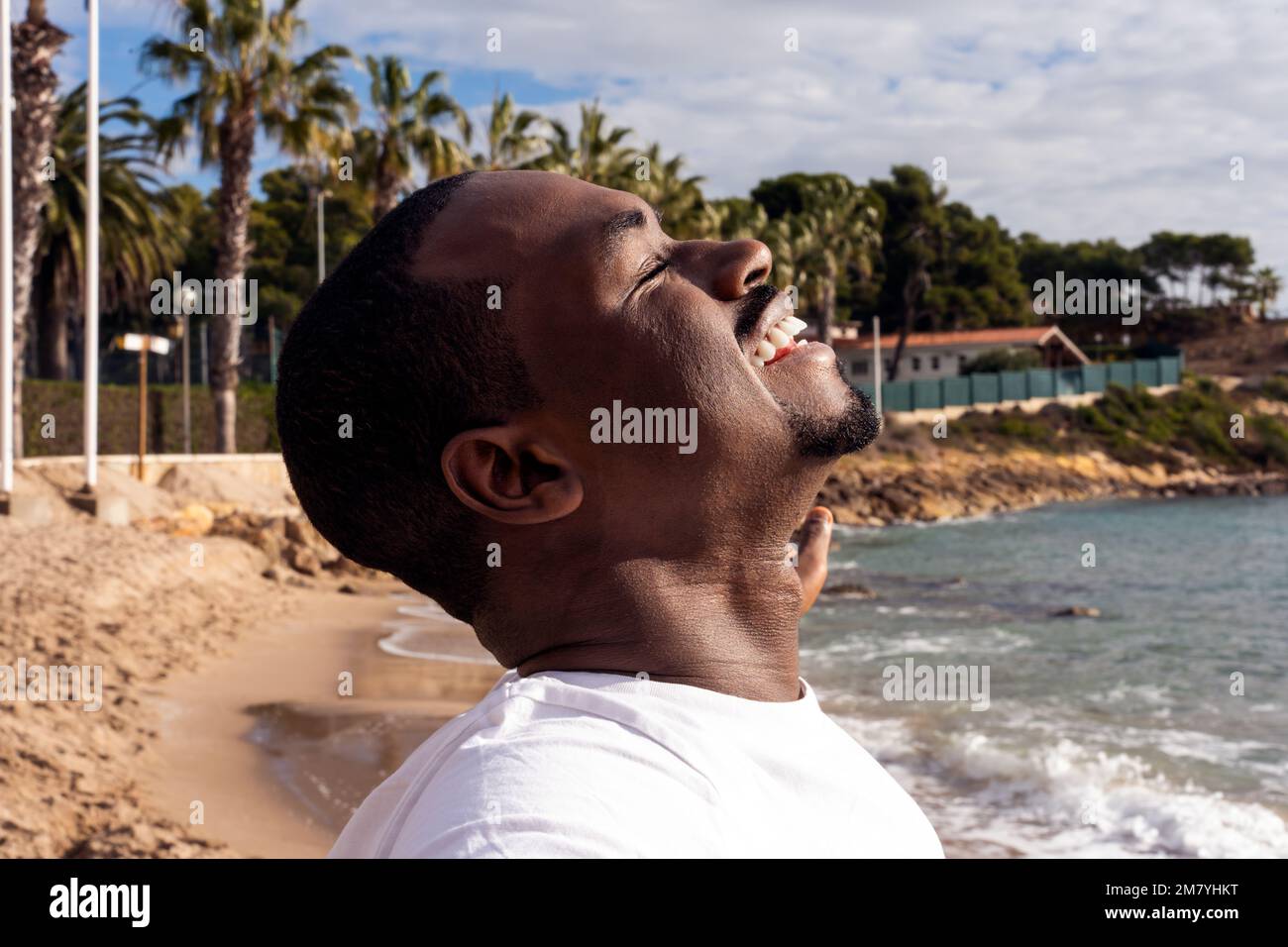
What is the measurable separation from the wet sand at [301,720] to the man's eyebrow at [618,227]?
227 inches

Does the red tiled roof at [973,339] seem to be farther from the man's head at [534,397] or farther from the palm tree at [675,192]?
the man's head at [534,397]

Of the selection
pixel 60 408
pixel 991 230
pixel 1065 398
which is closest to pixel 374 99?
pixel 60 408

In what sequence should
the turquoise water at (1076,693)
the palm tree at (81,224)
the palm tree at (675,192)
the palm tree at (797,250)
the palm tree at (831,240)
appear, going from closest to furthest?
1. the turquoise water at (1076,693)
2. the palm tree at (81,224)
3. the palm tree at (675,192)
4. the palm tree at (797,250)
5. the palm tree at (831,240)

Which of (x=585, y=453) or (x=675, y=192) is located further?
(x=675, y=192)

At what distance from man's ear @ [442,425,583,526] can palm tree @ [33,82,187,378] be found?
91.4 feet

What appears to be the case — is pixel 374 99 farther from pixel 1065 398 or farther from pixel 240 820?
pixel 1065 398

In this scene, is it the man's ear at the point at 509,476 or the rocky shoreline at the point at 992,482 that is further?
the rocky shoreline at the point at 992,482

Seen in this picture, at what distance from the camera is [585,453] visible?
3.72 feet

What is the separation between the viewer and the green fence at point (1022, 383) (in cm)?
4891

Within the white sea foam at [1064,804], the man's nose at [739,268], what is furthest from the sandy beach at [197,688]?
the man's nose at [739,268]

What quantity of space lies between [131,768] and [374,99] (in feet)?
73.3

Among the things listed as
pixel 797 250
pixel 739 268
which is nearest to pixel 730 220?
pixel 797 250

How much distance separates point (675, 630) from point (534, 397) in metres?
0.26

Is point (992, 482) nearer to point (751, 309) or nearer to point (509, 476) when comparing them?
point (751, 309)
